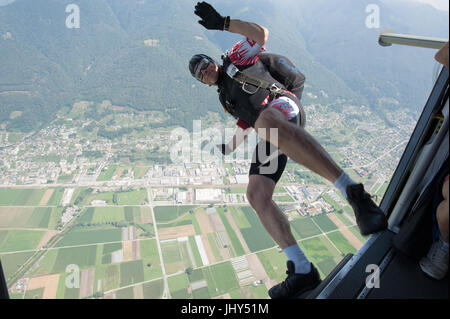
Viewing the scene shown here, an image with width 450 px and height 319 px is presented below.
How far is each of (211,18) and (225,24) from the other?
0.31 feet

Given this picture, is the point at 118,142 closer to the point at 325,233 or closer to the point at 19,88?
the point at 19,88

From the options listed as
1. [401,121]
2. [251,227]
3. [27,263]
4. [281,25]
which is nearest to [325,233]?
[251,227]

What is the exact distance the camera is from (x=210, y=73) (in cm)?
192

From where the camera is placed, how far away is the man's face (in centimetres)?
192

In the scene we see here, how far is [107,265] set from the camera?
10352 mm

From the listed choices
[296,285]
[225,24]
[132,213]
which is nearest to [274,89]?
[225,24]

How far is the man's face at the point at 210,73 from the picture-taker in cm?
192

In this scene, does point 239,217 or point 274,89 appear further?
point 239,217

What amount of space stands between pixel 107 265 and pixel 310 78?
76.4 feet

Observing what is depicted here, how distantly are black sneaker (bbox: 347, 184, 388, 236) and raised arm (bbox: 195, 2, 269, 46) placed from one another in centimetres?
112

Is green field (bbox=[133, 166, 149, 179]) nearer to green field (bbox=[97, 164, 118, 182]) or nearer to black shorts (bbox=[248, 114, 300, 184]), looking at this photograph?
green field (bbox=[97, 164, 118, 182])

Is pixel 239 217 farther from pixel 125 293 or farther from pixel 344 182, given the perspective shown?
pixel 344 182

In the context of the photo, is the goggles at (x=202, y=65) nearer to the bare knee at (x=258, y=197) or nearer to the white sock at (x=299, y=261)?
the bare knee at (x=258, y=197)

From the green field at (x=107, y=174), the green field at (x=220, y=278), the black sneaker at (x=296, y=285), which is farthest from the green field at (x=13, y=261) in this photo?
the black sneaker at (x=296, y=285)
